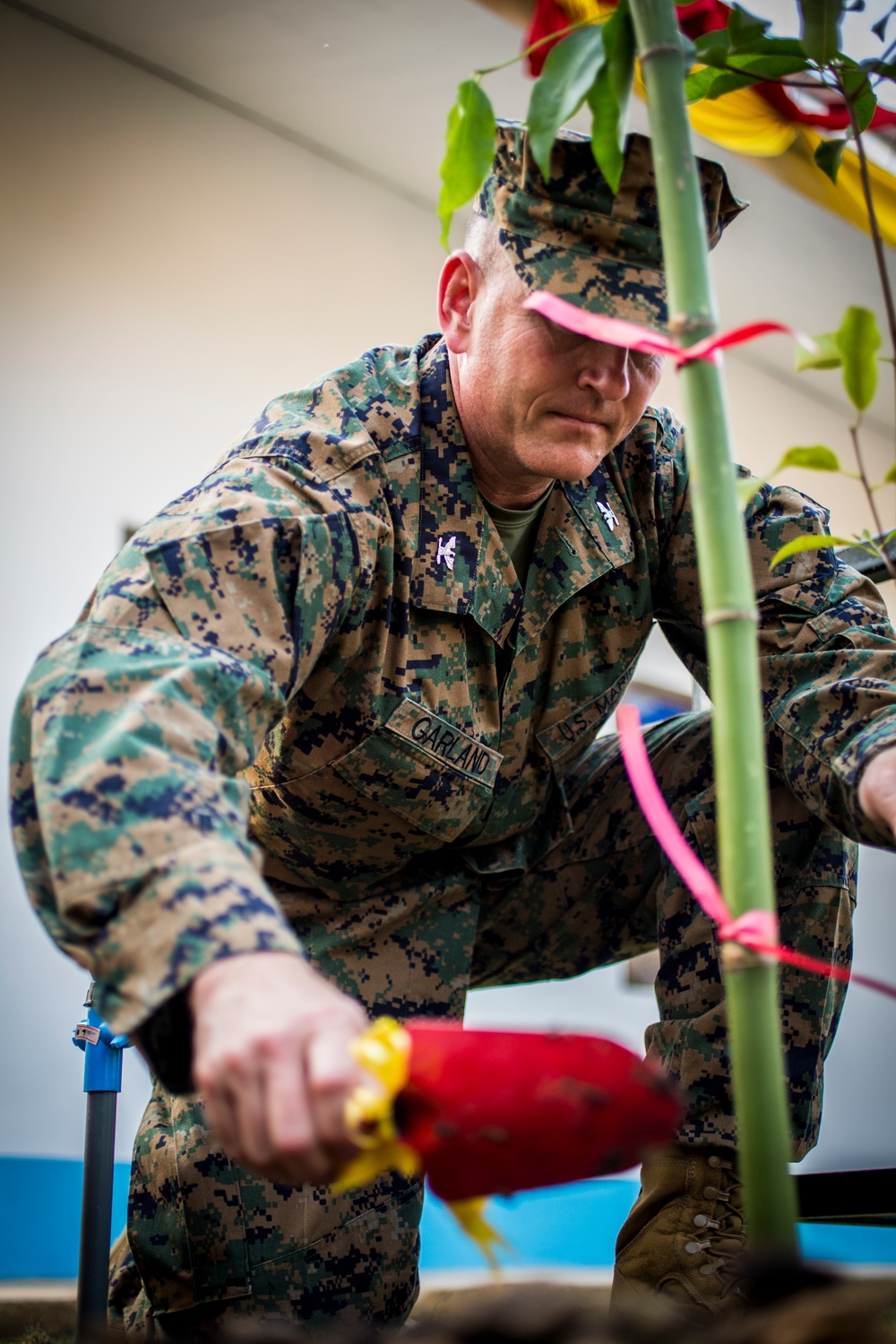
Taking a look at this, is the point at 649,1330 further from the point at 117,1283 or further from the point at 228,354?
the point at 228,354

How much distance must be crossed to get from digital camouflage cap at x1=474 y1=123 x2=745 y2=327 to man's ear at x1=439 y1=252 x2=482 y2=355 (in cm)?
9

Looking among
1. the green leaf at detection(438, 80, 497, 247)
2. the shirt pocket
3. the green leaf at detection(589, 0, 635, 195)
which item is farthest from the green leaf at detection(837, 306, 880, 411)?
the shirt pocket

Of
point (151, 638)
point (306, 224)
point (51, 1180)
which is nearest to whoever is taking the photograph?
point (151, 638)

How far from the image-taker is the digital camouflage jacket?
0.58 metres

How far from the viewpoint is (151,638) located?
71 cm

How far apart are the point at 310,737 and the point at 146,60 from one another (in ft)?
6.93

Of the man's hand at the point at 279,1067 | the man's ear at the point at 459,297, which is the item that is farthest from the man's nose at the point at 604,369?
the man's hand at the point at 279,1067

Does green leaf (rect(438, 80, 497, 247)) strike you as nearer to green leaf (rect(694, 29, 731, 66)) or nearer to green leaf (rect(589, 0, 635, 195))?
green leaf (rect(589, 0, 635, 195))

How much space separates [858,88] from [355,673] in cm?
64

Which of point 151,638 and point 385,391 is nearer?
point 151,638

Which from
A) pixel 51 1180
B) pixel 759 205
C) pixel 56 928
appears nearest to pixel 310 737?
pixel 56 928

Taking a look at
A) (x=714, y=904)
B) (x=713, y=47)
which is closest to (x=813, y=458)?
(x=714, y=904)

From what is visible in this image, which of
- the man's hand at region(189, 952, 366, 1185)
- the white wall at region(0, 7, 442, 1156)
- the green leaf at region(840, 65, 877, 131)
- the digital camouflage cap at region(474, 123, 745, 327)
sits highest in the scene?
the white wall at region(0, 7, 442, 1156)

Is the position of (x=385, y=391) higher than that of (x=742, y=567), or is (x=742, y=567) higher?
(x=385, y=391)
